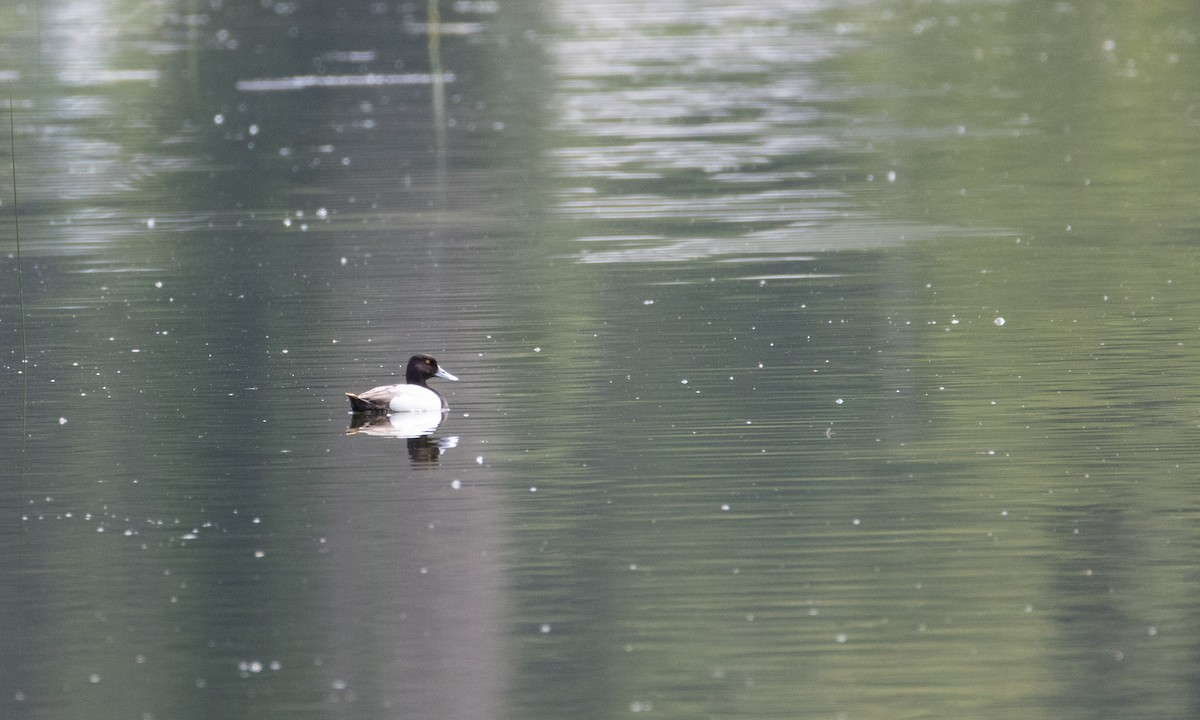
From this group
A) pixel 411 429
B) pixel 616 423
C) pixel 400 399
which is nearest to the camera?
pixel 616 423

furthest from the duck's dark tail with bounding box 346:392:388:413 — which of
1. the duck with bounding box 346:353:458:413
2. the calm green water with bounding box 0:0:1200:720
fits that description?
the calm green water with bounding box 0:0:1200:720

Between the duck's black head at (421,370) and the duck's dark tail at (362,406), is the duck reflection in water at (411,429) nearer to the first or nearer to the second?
the duck's dark tail at (362,406)

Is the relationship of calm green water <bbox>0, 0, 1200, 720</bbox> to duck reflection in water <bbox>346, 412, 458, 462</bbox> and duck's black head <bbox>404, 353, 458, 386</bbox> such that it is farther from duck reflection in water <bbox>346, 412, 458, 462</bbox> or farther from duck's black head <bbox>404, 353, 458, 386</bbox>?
duck's black head <bbox>404, 353, 458, 386</bbox>

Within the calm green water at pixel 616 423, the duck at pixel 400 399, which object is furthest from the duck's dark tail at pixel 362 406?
the calm green water at pixel 616 423

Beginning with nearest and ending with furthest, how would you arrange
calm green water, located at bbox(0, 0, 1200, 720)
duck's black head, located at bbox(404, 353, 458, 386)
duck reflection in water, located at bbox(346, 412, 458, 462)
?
calm green water, located at bbox(0, 0, 1200, 720)
duck reflection in water, located at bbox(346, 412, 458, 462)
duck's black head, located at bbox(404, 353, 458, 386)

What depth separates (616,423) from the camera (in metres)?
12.5

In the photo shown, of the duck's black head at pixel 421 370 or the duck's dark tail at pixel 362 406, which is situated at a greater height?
the duck's black head at pixel 421 370

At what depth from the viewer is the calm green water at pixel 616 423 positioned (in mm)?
8602

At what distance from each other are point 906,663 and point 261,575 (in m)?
2.97

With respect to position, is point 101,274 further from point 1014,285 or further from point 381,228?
point 1014,285

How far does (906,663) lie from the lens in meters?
8.41

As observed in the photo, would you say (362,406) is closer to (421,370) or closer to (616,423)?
(421,370)

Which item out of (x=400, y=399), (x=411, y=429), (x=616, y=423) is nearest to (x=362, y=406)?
(x=400, y=399)

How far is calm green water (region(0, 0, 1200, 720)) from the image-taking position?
8602mm
